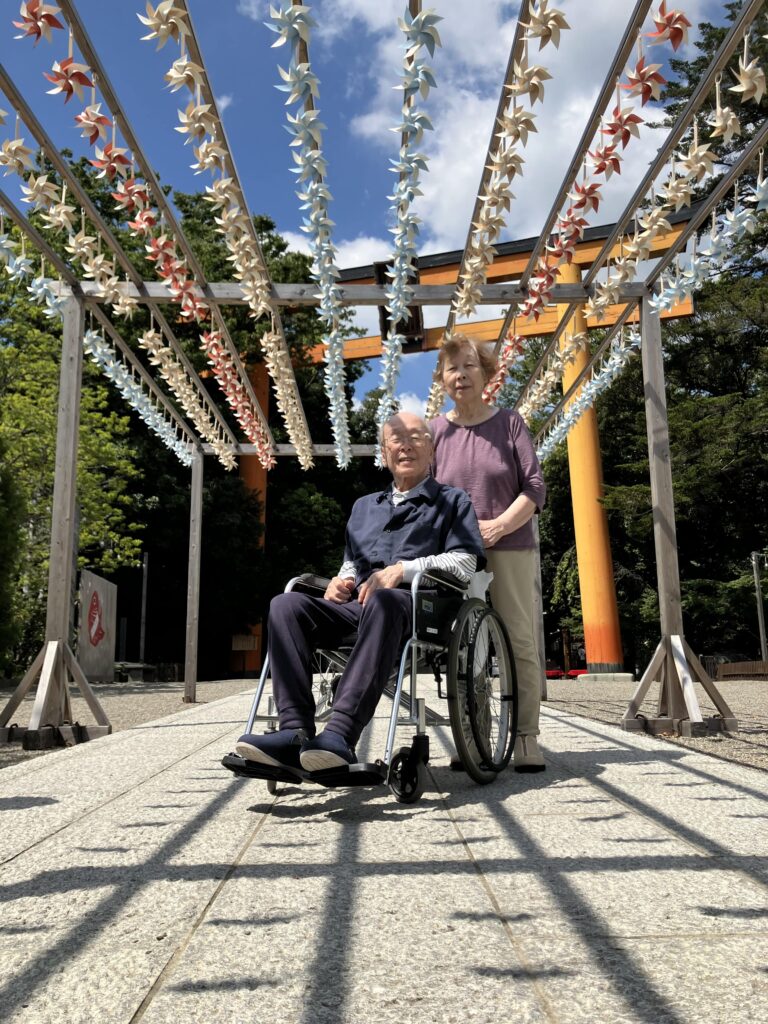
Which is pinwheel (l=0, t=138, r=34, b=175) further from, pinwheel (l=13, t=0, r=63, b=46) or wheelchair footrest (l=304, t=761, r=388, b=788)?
wheelchair footrest (l=304, t=761, r=388, b=788)

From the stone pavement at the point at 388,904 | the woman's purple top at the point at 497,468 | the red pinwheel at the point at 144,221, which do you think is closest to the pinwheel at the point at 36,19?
the red pinwheel at the point at 144,221

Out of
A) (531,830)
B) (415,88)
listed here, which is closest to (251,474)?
(415,88)

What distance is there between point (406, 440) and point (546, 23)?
1.62m

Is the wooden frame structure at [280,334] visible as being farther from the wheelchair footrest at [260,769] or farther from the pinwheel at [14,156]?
the wheelchair footrest at [260,769]

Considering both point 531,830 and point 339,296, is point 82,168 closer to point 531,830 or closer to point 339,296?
point 339,296

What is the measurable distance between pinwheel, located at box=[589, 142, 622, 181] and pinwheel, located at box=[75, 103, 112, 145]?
215 cm

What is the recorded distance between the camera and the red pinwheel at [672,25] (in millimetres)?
3184

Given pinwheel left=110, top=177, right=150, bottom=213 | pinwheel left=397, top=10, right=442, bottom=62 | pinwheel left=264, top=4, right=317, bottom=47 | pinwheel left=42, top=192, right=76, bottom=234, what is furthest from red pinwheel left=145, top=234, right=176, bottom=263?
pinwheel left=397, top=10, right=442, bottom=62

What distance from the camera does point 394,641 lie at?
2504 millimetres

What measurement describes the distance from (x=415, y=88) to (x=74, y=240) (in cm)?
197

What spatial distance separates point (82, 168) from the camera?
22219 mm

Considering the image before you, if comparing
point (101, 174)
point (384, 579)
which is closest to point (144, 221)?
point (101, 174)

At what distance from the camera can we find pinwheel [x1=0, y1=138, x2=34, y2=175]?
3689 mm

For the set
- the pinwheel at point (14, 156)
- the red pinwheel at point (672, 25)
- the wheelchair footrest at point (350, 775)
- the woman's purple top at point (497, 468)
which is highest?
the red pinwheel at point (672, 25)
